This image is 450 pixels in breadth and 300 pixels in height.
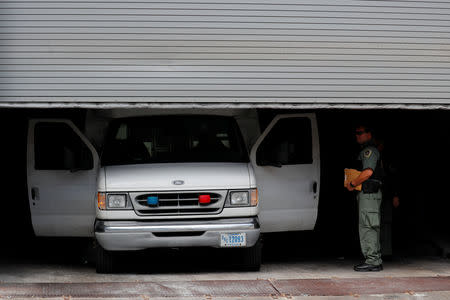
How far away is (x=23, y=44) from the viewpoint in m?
9.21

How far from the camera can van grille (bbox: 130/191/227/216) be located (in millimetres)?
9570

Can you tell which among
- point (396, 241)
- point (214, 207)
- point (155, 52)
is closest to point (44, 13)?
point (155, 52)

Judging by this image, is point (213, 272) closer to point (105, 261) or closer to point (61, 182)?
point (105, 261)

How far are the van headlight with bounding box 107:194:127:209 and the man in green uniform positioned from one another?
9.43 ft

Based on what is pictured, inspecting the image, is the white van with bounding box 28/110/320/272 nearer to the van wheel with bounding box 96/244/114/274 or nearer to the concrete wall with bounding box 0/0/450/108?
the van wheel with bounding box 96/244/114/274

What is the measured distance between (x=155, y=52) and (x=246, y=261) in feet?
9.25

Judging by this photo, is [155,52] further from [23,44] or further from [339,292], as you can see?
[339,292]

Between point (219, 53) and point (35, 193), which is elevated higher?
point (219, 53)

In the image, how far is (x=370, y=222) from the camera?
10.2 metres

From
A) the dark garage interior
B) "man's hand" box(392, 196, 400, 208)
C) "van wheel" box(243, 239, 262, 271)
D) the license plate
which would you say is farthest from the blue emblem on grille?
"man's hand" box(392, 196, 400, 208)

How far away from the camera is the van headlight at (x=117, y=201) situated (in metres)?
9.55

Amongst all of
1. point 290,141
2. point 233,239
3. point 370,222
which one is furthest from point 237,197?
point 370,222

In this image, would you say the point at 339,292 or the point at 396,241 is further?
the point at 396,241

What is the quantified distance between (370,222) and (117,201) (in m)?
3.15
